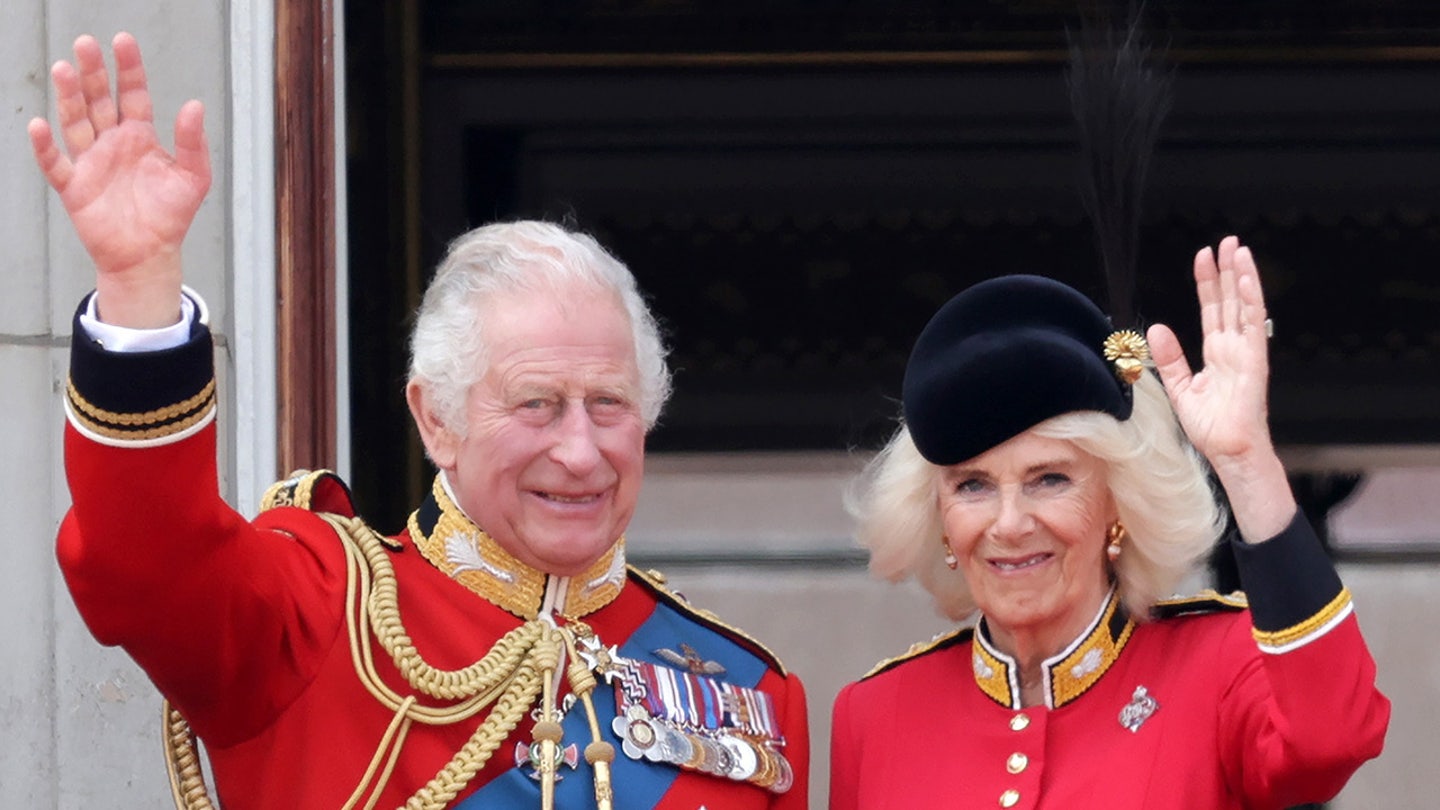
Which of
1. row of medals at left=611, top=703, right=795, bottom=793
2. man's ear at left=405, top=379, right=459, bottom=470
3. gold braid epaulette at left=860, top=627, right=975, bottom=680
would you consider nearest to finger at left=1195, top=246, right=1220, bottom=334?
gold braid epaulette at left=860, top=627, right=975, bottom=680

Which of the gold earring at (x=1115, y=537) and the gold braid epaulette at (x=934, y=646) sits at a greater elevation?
the gold earring at (x=1115, y=537)

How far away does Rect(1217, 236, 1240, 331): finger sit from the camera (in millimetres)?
2238

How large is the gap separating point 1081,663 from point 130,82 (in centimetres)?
124

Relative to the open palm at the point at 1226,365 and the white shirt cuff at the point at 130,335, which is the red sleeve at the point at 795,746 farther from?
the white shirt cuff at the point at 130,335

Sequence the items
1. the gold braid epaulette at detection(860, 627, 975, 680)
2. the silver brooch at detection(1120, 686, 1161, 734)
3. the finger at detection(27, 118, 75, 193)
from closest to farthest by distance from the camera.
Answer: the finger at detection(27, 118, 75, 193), the silver brooch at detection(1120, 686, 1161, 734), the gold braid epaulette at detection(860, 627, 975, 680)

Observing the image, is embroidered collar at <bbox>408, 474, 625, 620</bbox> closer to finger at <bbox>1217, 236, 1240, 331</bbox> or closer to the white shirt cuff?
the white shirt cuff

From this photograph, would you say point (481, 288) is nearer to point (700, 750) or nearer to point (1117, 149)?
point (700, 750)

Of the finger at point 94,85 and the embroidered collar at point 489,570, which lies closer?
the finger at point 94,85

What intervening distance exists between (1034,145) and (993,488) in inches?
71.4

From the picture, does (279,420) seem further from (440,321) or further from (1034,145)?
(1034,145)

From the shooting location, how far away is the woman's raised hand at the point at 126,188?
6.36 ft

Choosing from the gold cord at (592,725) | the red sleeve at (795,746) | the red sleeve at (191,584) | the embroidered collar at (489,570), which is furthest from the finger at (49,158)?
the red sleeve at (795,746)

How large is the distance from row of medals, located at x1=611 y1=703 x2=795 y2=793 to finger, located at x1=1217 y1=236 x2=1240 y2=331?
735 mm

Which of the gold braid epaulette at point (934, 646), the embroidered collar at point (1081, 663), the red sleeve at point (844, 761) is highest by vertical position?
the embroidered collar at point (1081, 663)
